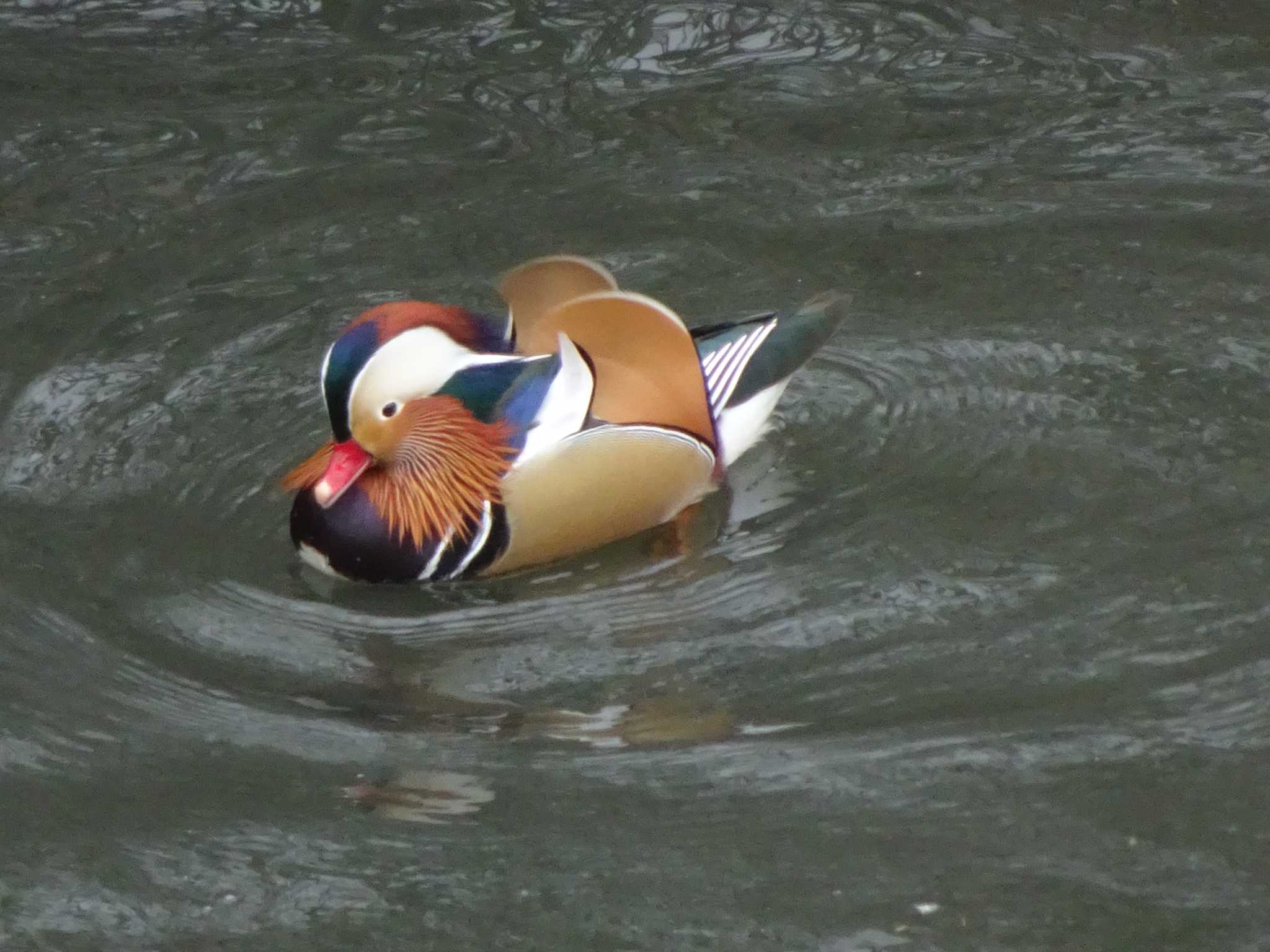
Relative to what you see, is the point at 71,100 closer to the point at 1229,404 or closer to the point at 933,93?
the point at 933,93

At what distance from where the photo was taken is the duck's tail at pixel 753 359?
15.3 ft

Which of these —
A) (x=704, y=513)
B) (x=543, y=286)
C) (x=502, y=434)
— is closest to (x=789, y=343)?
(x=704, y=513)

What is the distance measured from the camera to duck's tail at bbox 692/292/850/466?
466 centimetres

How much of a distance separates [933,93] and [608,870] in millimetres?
3901

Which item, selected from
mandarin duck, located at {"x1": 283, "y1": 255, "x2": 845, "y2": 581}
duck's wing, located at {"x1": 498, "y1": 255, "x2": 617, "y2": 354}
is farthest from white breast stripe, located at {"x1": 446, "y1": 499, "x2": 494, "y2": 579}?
duck's wing, located at {"x1": 498, "y1": 255, "x2": 617, "y2": 354}

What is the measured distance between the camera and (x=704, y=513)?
4.57 m

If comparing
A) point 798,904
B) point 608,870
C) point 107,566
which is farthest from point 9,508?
point 798,904

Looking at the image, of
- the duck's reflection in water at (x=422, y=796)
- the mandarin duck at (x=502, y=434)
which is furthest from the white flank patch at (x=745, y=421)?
the duck's reflection in water at (x=422, y=796)

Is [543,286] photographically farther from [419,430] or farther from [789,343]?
[789,343]

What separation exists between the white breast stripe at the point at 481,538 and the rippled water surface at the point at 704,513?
0.06 m

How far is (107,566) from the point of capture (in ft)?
13.9

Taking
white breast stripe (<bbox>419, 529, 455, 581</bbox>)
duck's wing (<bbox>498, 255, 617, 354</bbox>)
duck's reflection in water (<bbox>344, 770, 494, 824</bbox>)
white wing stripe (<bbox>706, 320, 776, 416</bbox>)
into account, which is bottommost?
duck's reflection in water (<bbox>344, 770, 494, 824</bbox>)

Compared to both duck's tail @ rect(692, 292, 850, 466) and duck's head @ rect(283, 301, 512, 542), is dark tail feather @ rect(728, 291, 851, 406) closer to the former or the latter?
duck's tail @ rect(692, 292, 850, 466)

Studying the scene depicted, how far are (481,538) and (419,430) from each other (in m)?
0.30
